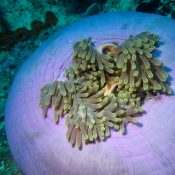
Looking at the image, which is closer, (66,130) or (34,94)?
(66,130)

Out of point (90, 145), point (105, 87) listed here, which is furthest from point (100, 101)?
point (90, 145)

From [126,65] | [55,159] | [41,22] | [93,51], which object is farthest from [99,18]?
[41,22]

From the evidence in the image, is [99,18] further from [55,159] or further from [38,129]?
[55,159]

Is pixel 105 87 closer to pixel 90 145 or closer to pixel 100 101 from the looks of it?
pixel 100 101
